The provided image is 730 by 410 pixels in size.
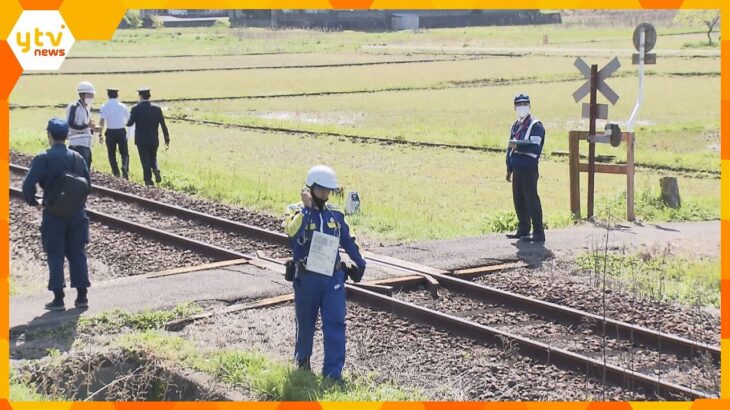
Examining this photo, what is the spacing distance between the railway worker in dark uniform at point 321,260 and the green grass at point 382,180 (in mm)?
6810

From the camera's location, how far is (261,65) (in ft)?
207

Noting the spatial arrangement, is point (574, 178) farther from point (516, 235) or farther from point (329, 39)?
point (329, 39)

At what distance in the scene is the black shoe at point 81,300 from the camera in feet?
39.1

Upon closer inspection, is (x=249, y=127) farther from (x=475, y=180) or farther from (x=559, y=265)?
(x=559, y=265)

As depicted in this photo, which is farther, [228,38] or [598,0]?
[228,38]

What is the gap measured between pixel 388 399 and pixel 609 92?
9.72 meters

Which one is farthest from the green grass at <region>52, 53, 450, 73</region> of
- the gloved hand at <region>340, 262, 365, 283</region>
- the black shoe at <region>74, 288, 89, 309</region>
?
the gloved hand at <region>340, 262, 365, 283</region>

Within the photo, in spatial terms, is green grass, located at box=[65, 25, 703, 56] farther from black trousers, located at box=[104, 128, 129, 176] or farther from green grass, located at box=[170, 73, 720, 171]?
black trousers, located at box=[104, 128, 129, 176]

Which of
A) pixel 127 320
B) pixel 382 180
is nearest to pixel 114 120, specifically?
pixel 382 180

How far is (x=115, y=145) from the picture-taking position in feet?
72.1

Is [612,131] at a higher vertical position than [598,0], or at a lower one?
lower

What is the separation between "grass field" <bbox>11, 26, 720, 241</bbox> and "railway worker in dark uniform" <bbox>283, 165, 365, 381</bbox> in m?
6.83

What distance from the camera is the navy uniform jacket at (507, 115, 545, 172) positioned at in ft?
49.3

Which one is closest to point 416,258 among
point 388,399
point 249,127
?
point 388,399
